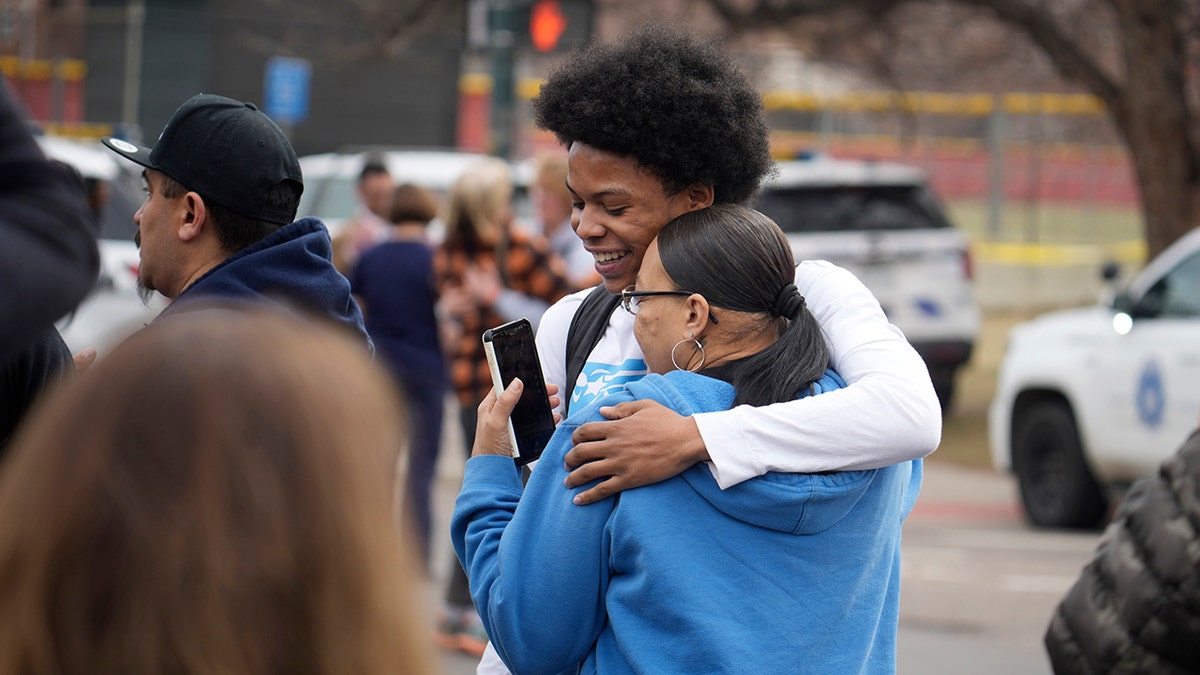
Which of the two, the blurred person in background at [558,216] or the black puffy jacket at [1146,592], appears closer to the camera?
the black puffy jacket at [1146,592]

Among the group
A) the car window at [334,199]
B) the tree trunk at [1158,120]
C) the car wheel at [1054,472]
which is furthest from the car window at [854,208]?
the car window at [334,199]

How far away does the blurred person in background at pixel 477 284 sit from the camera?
646 cm

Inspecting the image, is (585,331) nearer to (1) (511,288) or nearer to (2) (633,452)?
(2) (633,452)

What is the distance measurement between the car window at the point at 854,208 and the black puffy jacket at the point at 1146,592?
9223 millimetres

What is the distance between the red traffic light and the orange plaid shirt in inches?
198

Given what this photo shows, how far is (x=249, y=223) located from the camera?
2.97 meters

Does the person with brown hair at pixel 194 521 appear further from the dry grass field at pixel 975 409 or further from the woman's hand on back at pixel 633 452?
the dry grass field at pixel 975 409

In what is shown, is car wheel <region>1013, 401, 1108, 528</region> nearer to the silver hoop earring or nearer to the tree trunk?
the tree trunk

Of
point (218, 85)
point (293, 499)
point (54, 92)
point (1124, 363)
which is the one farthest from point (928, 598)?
point (54, 92)

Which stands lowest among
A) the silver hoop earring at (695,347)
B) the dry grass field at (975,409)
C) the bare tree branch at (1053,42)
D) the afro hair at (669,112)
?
the dry grass field at (975,409)

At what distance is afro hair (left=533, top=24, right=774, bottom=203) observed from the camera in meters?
2.84

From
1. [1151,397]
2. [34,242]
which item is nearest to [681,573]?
[34,242]

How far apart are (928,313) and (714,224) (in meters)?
10.6

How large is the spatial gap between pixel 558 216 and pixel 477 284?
0.54m
